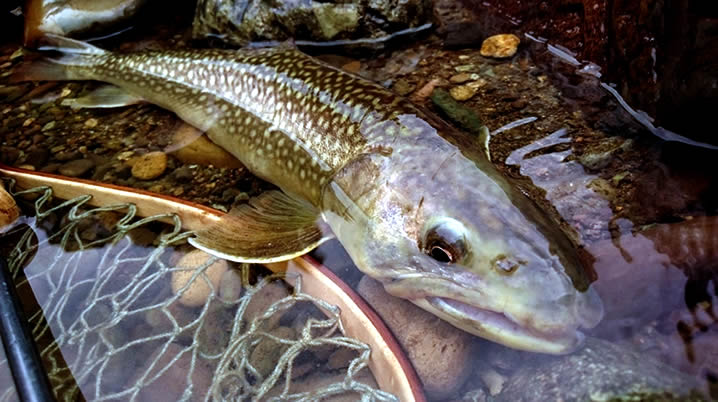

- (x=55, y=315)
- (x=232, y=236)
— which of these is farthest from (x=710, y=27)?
(x=55, y=315)

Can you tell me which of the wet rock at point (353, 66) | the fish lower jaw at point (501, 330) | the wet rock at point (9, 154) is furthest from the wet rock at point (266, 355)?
the wet rock at point (9, 154)

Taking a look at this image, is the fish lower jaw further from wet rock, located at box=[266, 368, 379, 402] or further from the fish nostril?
wet rock, located at box=[266, 368, 379, 402]

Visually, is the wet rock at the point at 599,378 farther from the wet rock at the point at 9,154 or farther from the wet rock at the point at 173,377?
the wet rock at the point at 9,154

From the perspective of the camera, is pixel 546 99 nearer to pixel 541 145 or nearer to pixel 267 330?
pixel 541 145

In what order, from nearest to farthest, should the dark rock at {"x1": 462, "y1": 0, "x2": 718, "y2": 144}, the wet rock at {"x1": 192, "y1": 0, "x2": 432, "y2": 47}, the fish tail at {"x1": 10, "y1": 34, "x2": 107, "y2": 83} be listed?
1. the dark rock at {"x1": 462, "y1": 0, "x2": 718, "y2": 144}
2. the wet rock at {"x1": 192, "y1": 0, "x2": 432, "y2": 47}
3. the fish tail at {"x1": 10, "y1": 34, "x2": 107, "y2": 83}

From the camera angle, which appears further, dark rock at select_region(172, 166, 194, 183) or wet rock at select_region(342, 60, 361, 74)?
wet rock at select_region(342, 60, 361, 74)

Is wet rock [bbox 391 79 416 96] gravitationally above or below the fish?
below

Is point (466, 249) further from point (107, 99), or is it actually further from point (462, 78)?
point (107, 99)

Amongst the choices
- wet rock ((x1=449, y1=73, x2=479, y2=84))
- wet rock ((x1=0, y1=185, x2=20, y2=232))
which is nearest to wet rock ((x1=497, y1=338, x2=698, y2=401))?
wet rock ((x1=449, y1=73, x2=479, y2=84))
